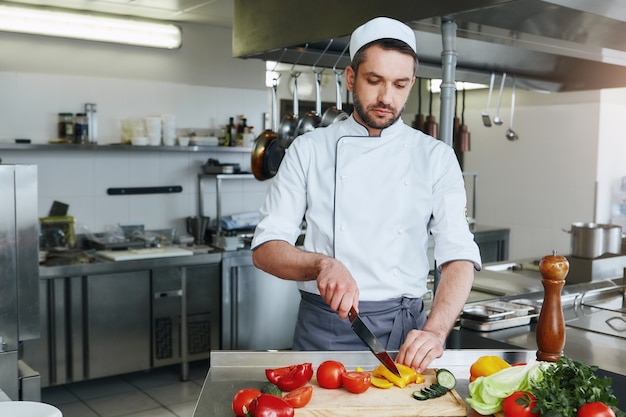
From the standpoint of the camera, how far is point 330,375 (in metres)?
1.40

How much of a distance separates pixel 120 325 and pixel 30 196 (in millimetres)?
1623

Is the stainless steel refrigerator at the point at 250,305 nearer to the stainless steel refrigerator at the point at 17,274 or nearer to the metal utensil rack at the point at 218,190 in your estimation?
the metal utensil rack at the point at 218,190

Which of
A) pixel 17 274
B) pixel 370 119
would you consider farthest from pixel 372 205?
pixel 17 274

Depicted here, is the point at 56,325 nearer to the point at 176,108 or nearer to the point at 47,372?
the point at 47,372

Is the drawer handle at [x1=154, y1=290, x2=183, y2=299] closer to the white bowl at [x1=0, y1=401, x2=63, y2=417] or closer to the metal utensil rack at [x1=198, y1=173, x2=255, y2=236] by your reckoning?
the metal utensil rack at [x1=198, y1=173, x2=255, y2=236]

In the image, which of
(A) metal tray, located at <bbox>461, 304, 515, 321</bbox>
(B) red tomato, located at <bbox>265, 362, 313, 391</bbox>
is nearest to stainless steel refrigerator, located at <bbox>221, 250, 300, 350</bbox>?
(A) metal tray, located at <bbox>461, 304, 515, 321</bbox>

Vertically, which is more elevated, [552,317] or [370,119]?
[370,119]

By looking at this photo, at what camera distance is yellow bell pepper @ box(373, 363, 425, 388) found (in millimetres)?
1414

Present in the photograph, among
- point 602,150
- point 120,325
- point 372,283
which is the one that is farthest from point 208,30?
point 372,283

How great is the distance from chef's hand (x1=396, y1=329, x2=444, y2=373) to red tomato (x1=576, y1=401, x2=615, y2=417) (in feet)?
1.34

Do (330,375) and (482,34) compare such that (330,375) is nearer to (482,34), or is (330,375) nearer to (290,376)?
(290,376)

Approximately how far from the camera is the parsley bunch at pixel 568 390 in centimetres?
118

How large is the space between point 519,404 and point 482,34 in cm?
210

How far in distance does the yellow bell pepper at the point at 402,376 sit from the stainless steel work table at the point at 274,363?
3.8 inches
